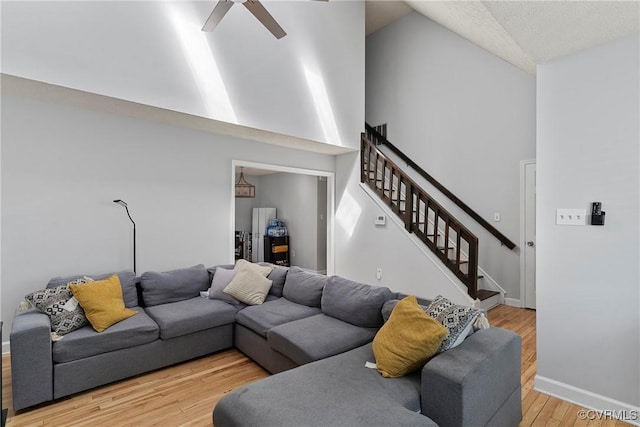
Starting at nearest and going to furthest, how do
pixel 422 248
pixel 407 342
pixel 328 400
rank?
pixel 328 400
pixel 407 342
pixel 422 248

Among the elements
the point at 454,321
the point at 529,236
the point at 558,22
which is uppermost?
the point at 558,22

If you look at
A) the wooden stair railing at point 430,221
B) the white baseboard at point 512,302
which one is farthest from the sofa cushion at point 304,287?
the white baseboard at point 512,302

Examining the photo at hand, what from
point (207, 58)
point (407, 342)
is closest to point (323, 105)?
point (207, 58)

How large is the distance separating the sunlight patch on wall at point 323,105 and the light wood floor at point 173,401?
10.7 feet

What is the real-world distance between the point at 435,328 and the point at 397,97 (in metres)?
5.45

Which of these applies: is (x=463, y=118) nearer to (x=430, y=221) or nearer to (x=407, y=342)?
(x=430, y=221)

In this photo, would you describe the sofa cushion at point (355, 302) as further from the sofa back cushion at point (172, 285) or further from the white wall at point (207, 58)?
the white wall at point (207, 58)

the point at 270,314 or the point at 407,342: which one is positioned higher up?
the point at 407,342

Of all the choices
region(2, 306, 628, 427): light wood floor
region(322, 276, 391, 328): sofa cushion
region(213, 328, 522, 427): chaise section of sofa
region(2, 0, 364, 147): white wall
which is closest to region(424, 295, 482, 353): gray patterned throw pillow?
region(213, 328, 522, 427): chaise section of sofa

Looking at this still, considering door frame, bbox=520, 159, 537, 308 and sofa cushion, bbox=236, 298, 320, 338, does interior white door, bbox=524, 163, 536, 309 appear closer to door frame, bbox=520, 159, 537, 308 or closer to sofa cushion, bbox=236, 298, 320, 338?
door frame, bbox=520, 159, 537, 308

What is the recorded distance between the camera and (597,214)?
7.54 ft

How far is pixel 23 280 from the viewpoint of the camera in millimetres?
3203

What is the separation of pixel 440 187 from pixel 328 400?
4636mm

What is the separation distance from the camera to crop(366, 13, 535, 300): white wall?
488cm
